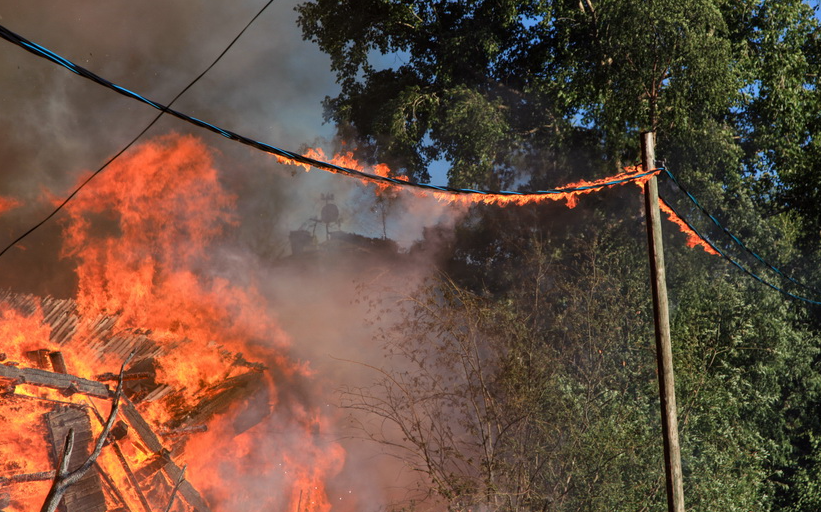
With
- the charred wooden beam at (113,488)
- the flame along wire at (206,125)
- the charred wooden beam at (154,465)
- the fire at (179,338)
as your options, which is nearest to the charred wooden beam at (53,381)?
the fire at (179,338)

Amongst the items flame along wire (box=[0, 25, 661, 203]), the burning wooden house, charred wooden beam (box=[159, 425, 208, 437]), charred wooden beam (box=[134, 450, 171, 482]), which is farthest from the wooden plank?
flame along wire (box=[0, 25, 661, 203])

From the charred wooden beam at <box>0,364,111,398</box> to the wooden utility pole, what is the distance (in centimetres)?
814

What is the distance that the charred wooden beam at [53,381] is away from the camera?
897 centimetres

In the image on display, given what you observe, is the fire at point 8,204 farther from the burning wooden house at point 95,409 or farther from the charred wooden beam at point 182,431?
the charred wooden beam at point 182,431

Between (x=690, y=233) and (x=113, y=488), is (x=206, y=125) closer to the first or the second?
(x=113, y=488)

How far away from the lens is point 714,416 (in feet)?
52.6

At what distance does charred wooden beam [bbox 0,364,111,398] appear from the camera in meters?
8.97

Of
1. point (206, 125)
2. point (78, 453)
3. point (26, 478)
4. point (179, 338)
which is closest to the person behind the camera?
point (206, 125)

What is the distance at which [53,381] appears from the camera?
377 inches

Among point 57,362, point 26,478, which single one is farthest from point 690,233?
point 26,478

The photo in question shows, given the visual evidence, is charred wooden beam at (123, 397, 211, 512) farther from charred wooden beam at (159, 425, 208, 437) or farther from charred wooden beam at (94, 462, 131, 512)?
charred wooden beam at (94, 462, 131, 512)

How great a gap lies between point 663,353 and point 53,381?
8.28m

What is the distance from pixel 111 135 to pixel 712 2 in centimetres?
1730

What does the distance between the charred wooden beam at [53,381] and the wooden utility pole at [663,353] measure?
320 inches
